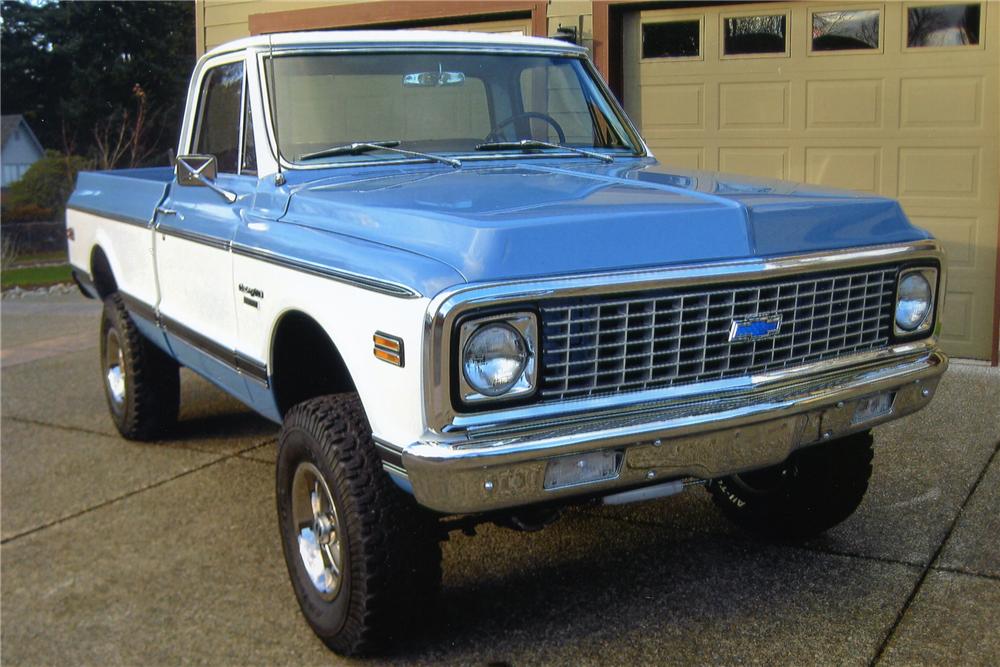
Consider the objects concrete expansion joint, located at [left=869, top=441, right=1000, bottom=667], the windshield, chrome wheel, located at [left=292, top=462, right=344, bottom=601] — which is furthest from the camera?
the windshield

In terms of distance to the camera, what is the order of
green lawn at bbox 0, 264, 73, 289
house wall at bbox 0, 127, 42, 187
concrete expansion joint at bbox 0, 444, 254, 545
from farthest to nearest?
house wall at bbox 0, 127, 42, 187, green lawn at bbox 0, 264, 73, 289, concrete expansion joint at bbox 0, 444, 254, 545

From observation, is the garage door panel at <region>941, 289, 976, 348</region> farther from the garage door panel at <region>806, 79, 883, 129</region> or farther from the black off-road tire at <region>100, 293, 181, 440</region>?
the black off-road tire at <region>100, 293, 181, 440</region>

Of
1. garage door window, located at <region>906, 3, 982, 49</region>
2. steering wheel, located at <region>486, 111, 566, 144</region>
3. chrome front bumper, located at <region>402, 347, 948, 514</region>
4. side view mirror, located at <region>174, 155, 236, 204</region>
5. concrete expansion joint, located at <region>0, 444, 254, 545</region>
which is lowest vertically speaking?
concrete expansion joint, located at <region>0, 444, 254, 545</region>

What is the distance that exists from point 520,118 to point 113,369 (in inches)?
115

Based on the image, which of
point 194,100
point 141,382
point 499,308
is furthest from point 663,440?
point 141,382

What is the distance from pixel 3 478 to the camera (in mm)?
5250

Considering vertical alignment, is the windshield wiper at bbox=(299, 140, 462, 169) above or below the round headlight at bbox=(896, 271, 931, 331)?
above

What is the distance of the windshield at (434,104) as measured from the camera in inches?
157

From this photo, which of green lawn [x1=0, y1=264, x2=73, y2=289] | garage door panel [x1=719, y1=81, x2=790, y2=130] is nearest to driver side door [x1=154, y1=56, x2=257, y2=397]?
garage door panel [x1=719, y1=81, x2=790, y2=130]

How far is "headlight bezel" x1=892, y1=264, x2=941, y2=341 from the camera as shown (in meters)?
3.46

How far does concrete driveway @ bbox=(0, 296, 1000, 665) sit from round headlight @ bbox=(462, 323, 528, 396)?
869 millimetres

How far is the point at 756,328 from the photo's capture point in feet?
10.2

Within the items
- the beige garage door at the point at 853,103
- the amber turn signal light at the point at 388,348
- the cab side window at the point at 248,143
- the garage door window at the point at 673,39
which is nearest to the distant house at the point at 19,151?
the garage door window at the point at 673,39

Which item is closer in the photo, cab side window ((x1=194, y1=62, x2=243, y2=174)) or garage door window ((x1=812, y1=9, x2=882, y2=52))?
cab side window ((x1=194, y1=62, x2=243, y2=174))
